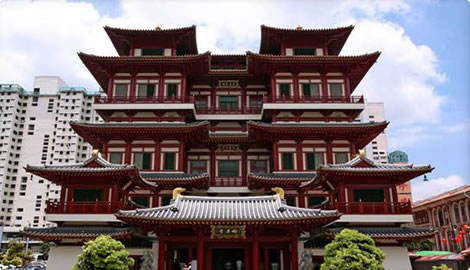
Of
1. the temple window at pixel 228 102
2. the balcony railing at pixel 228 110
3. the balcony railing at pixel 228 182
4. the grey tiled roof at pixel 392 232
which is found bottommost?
the grey tiled roof at pixel 392 232

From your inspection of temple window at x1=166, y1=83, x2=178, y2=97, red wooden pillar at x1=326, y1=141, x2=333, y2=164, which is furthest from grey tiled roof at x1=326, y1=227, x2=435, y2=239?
temple window at x1=166, y1=83, x2=178, y2=97

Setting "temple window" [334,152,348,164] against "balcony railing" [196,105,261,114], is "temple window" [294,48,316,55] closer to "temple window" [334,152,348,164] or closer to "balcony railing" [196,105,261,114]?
"balcony railing" [196,105,261,114]

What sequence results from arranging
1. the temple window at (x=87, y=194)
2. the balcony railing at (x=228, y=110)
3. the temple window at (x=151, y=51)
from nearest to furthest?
the temple window at (x=87, y=194) < the balcony railing at (x=228, y=110) < the temple window at (x=151, y=51)

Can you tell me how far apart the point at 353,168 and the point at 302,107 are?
9534mm

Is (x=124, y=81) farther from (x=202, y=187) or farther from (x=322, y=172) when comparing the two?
(x=322, y=172)

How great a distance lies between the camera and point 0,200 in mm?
94875

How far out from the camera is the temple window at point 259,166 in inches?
1421

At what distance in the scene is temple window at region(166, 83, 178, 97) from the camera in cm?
3702

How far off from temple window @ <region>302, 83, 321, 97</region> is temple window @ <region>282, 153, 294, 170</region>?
6.52 m

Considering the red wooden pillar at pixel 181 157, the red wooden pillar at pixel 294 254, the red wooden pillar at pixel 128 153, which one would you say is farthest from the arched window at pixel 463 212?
the red wooden pillar at pixel 128 153

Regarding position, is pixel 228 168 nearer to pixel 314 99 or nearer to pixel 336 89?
pixel 314 99

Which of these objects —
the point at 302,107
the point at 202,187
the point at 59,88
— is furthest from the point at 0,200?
the point at 302,107

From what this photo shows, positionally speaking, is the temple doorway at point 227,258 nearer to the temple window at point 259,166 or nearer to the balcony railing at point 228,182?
the balcony railing at point 228,182

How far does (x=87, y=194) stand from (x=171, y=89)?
44.3 feet
